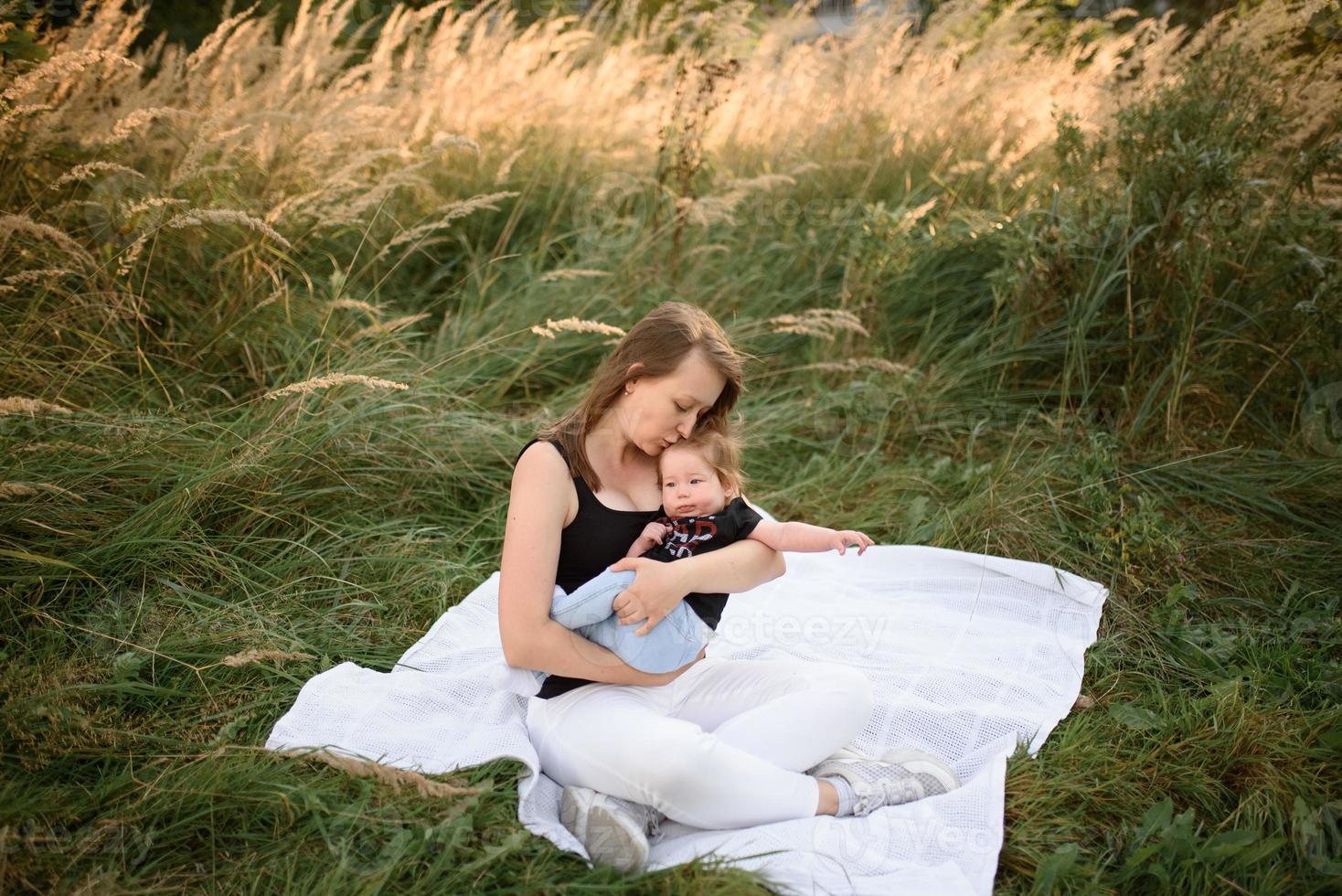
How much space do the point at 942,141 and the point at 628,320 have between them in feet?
7.04

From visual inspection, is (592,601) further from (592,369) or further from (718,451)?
(592,369)

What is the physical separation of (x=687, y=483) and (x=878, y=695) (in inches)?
30.2

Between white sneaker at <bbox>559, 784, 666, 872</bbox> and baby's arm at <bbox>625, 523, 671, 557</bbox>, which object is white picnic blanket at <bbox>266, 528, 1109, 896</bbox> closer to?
white sneaker at <bbox>559, 784, 666, 872</bbox>

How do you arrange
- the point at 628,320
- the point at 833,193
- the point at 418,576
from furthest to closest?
the point at 833,193
the point at 628,320
the point at 418,576

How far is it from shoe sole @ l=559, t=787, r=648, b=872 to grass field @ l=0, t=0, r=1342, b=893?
3cm

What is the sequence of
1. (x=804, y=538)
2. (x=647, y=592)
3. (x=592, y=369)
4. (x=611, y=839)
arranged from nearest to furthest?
(x=611, y=839)
(x=647, y=592)
(x=804, y=538)
(x=592, y=369)

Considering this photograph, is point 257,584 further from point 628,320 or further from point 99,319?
point 628,320

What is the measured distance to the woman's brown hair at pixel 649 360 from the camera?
5.94ft

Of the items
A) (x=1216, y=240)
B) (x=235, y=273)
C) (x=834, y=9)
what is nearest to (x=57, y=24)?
(x=235, y=273)

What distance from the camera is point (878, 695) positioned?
2.17 meters

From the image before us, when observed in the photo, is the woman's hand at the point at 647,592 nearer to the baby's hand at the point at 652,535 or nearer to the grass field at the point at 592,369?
the baby's hand at the point at 652,535

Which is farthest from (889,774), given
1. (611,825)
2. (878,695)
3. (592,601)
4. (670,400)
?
(670,400)

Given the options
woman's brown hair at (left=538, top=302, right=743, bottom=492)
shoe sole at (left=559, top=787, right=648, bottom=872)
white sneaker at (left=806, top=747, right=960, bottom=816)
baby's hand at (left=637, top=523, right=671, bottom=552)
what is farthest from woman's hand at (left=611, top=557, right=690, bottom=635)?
white sneaker at (left=806, top=747, right=960, bottom=816)

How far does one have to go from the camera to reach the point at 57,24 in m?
3.95
